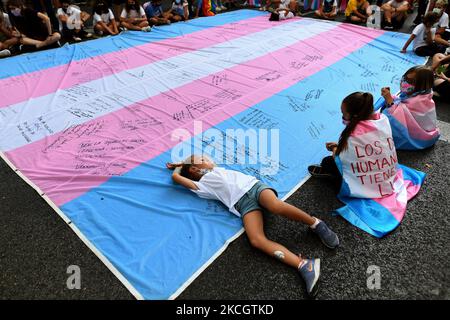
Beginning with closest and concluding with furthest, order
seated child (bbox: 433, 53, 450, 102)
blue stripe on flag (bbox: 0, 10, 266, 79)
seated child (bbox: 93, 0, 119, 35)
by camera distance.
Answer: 1. seated child (bbox: 433, 53, 450, 102)
2. blue stripe on flag (bbox: 0, 10, 266, 79)
3. seated child (bbox: 93, 0, 119, 35)

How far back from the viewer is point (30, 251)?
1.74 metres

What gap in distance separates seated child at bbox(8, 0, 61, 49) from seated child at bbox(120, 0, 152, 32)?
135cm

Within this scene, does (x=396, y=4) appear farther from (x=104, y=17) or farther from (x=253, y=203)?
(x=253, y=203)

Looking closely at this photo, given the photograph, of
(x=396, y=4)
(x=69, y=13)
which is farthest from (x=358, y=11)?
(x=69, y=13)

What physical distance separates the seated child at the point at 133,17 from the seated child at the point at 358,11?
14.1 ft

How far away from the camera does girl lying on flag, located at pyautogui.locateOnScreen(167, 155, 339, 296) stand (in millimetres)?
1600

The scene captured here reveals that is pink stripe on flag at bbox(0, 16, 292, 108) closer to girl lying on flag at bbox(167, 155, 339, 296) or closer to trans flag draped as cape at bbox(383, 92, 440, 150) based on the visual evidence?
girl lying on flag at bbox(167, 155, 339, 296)

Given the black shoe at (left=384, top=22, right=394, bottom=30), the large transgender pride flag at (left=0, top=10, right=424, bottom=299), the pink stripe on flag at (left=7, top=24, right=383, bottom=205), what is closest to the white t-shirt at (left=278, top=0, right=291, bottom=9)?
the large transgender pride flag at (left=0, top=10, right=424, bottom=299)

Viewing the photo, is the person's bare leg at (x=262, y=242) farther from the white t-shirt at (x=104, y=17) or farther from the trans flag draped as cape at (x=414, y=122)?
the white t-shirt at (x=104, y=17)

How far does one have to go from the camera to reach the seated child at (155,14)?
6.02 meters

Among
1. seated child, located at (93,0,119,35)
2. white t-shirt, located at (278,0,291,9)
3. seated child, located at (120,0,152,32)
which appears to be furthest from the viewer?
white t-shirt, located at (278,0,291,9)

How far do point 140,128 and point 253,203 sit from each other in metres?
1.53

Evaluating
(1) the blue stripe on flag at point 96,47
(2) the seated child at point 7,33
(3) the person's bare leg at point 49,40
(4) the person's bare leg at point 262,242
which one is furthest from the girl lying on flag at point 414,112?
(2) the seated child at point 7,33
